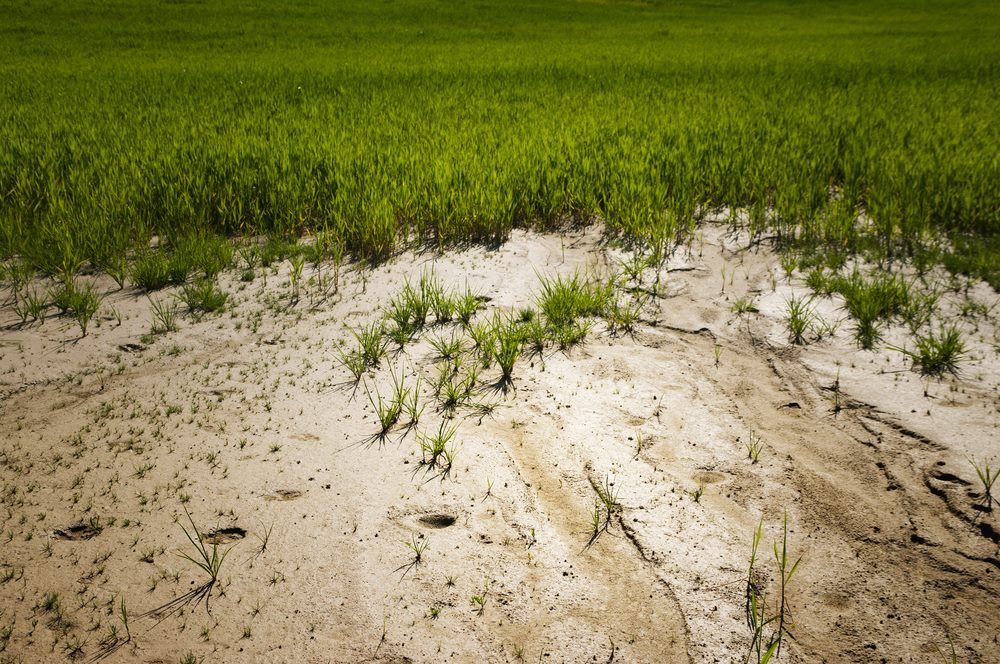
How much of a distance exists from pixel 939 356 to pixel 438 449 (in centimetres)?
210

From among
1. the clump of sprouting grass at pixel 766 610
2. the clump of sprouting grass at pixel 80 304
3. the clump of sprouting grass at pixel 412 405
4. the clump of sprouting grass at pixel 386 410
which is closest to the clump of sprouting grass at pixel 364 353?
the clump of sprouting grass at pixel 386 410

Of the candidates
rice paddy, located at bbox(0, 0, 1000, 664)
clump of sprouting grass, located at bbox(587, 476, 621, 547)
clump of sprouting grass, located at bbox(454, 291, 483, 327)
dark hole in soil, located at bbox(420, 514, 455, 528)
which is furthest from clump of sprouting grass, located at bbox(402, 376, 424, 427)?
clump of sprouting grass, located at bbox(587, 476, 621, 547)

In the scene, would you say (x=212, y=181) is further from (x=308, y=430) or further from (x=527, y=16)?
(x=527, y=16)

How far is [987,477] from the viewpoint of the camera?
1.86 m

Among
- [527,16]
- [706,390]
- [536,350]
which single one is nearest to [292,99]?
[536,350]

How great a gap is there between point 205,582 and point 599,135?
15.6ft

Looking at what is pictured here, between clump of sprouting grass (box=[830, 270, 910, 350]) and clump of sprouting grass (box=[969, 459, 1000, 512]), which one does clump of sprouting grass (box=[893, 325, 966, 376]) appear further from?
clump of sprouting grass (box=[969, 459, 1000, 512])

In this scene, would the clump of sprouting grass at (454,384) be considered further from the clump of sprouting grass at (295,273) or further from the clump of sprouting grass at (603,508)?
the clump of sprouting grass at (295,273)

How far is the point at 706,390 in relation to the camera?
2422mm

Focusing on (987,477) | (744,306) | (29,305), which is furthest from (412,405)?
(29,305)

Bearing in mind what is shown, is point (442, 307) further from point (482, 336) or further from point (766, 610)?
point (766, 610)

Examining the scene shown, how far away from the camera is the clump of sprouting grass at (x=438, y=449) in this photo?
2041 millimetres

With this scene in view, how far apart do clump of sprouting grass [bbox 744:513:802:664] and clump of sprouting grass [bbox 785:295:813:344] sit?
129 cm

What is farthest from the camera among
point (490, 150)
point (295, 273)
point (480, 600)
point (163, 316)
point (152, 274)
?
point (490, 150)
